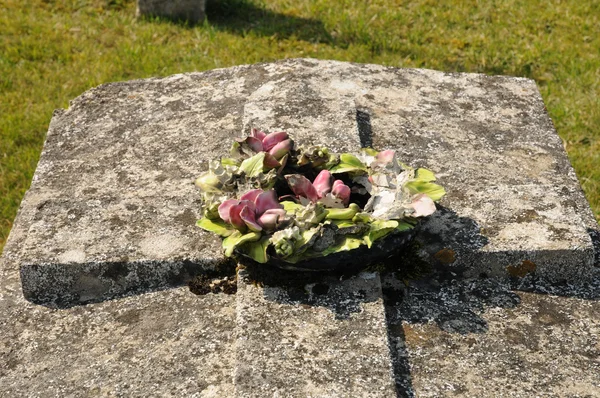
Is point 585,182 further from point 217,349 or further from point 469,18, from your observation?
point 217,349

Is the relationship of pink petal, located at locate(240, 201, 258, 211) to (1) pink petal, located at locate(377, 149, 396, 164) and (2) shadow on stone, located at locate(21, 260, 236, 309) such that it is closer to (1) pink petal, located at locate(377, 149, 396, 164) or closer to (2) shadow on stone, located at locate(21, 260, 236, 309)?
(2) shadow on stone, located at locate(21, 260, 236, 309)

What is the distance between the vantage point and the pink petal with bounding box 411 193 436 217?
283cm

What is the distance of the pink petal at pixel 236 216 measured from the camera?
275cm

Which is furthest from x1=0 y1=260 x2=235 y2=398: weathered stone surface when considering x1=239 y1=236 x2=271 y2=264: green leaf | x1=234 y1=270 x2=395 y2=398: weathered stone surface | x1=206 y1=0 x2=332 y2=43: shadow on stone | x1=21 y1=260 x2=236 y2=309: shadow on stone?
x1=206 y1=0 x2=332 y2=43: shadow on stone

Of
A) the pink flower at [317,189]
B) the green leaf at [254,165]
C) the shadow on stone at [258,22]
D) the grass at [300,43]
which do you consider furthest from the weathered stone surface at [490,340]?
the shadow on stone at [258,22]

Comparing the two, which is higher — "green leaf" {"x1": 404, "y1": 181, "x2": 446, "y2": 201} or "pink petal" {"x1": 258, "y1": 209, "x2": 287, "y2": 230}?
"pink petal" {"x1": 258, "y1": 209, "x2": 287, "y2": 230}

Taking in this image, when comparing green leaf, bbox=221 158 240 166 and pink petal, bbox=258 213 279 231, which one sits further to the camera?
green leaf, bbox=221 158 240 166

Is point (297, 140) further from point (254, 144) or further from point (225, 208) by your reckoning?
point (225, 208)

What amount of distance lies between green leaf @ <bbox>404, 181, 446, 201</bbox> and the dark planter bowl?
0.15m

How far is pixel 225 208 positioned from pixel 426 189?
705 mm

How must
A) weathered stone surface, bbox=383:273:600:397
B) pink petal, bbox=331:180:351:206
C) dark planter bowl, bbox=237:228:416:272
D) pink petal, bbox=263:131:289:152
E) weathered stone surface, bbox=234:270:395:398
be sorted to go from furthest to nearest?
1. pink petal, bbox=263:131:289:152
2. pink petal, bbox=331:180:351:206
3. dark planter bowl, bbox=237:228:416:272
4. weathered stone surface, bbox=383:273:600:397
5. weathered stone surface, bbox=234:270:395:398

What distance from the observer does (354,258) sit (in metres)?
2.80

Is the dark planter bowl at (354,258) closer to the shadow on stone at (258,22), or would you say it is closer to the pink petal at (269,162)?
the pink petal at (269,162)

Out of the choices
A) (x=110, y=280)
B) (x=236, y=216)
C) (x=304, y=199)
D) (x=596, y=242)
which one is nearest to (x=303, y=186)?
(x=304, y=199)
